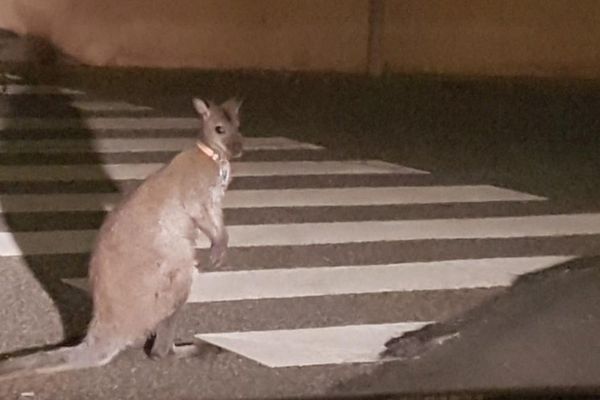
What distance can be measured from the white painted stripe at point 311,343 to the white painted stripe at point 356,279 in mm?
249

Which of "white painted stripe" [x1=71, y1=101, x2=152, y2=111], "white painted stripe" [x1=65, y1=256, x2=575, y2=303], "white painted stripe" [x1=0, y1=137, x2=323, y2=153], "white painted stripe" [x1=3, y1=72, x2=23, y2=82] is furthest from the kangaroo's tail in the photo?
"white painted stripe" [x1=3, y1=72, x2=23, y2=82]

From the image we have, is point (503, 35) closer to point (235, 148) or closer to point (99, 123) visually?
point (99, 123)

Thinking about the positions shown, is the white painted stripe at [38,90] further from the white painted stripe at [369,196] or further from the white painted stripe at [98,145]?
the white painted stripe at [369,196]

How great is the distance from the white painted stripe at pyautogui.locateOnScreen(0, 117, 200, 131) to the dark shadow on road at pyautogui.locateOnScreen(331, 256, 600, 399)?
5.97ft

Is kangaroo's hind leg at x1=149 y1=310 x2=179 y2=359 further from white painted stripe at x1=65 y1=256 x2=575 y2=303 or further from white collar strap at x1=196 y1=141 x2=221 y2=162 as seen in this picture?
white painted stripe at x1=65 y1=256 x2=575 y2=303

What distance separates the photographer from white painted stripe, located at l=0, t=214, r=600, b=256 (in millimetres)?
3365

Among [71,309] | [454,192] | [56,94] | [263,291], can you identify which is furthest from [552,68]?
[71,309]

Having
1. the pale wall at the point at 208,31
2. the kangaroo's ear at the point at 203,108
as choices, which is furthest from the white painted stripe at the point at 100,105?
the kangaroo's ear at the point at 203,108

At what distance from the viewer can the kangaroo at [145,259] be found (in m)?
2.35

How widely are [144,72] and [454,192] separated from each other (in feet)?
4.65

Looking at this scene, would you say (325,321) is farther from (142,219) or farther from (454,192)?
(454,192)

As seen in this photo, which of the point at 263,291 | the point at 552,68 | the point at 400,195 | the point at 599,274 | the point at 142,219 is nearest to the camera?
the point at 142,219

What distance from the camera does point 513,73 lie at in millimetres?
5539

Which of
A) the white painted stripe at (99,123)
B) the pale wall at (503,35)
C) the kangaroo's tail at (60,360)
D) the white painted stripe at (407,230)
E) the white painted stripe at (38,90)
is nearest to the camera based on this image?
the kangaroo's tail at (60,360)
